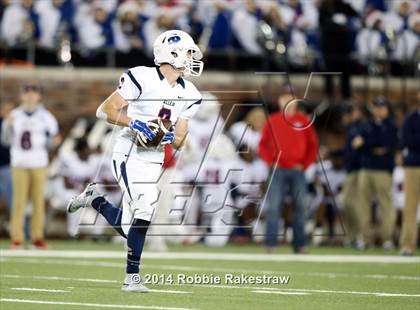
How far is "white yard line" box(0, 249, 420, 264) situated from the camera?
543 inches

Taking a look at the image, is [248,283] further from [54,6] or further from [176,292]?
[54,6]

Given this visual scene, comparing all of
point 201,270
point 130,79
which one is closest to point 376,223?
point 201,270

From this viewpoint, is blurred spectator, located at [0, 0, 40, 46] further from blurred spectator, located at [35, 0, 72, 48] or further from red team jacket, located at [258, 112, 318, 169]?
red team jacket, located at [258, 112, 318, 169]

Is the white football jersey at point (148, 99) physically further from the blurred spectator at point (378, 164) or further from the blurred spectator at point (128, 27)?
the blurred spectator at point (128, 27)

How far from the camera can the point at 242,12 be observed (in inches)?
800

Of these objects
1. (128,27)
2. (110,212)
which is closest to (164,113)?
(110,212)

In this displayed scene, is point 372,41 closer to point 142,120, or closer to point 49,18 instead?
point 49,18

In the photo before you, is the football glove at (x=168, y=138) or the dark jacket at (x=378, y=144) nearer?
the football glove at (x=168, y=138)

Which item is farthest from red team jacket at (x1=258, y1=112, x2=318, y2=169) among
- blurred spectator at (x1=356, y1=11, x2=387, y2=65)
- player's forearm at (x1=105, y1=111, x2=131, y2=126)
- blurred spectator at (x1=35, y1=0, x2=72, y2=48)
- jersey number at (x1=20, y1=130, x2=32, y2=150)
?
player's forearm at (x1=105, y1=111, x2=131, y2=126)

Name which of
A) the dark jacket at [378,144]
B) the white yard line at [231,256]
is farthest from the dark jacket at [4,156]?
the dark jacket at [378,144]

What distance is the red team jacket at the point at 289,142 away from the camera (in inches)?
608

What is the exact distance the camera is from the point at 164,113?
934cm

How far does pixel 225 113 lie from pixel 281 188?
15.2 feet

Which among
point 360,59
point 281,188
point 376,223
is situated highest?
point 360,59
